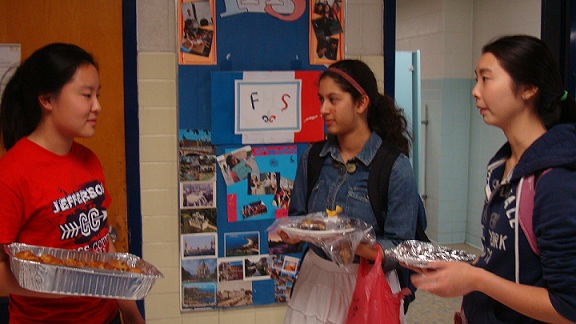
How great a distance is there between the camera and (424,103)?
227 inches

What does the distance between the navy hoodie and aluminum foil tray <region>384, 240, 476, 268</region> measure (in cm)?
15

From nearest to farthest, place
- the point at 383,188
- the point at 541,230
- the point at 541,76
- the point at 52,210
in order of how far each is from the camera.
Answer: the point at 541,230 → the point at 541,76 → the point at 52,210 → the point at 383,188

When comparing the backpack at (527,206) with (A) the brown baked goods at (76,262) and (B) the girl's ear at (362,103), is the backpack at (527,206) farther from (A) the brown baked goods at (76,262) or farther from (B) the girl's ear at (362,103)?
(A) the brown baked goods at (76,262)

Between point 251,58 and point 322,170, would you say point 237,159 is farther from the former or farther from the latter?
point 322,170

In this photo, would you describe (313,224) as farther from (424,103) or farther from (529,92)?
(424,103)

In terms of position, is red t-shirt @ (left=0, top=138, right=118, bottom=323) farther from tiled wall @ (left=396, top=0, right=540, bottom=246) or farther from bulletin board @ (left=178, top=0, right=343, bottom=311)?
tiled wall @ (left=396, top=0, right=540, bottom=246)

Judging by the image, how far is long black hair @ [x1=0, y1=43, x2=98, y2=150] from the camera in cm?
165

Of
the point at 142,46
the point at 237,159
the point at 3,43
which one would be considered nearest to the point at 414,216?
the point at 237,159

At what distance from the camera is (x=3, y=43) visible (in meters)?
2.67

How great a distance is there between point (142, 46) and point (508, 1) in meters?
3.67

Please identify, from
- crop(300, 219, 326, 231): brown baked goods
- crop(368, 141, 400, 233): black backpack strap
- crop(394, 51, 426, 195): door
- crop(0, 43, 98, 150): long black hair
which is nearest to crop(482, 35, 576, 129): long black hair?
crop(368, 141, 400, 233): black backpack strap

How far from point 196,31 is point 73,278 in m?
1.66

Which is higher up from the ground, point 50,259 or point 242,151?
point 242,151

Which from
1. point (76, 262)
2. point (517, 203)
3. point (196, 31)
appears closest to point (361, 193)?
point (517, 203)
